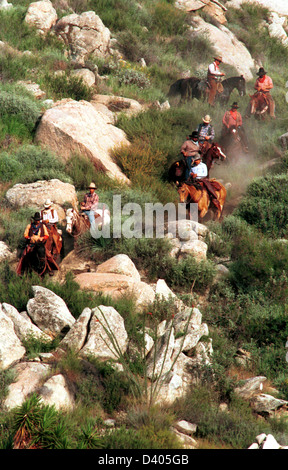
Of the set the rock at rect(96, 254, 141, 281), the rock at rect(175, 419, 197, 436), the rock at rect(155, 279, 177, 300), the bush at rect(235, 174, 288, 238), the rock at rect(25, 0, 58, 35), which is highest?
the rock at rect(25, 0, 58, 35)

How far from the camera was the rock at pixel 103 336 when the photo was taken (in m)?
8.76

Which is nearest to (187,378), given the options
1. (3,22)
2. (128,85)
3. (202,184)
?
(202,184)

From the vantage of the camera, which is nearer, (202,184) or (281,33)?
(202,184)

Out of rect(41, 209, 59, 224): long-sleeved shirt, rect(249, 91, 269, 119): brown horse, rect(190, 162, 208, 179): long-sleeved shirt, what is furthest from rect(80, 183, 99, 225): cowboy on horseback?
rect(249, 91, 269, 119): brown horse

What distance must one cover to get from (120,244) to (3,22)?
51.1 feet

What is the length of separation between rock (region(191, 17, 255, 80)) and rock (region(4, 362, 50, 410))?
23.6 metres

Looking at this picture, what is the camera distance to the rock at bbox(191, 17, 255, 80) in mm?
28547

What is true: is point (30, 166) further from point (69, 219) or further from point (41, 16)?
point (41, 16)

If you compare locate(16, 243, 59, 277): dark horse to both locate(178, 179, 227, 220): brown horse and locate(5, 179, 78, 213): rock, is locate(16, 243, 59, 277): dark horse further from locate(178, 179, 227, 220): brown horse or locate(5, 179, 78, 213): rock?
locate(178, 179, 227, 220): brown horse

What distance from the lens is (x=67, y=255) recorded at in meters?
12.5

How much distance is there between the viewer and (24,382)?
7828 millimetres

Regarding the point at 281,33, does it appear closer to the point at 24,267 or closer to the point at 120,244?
the point at 120,244

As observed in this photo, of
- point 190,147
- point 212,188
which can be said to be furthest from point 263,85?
point 212,188

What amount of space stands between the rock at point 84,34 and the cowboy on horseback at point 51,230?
1412cm
